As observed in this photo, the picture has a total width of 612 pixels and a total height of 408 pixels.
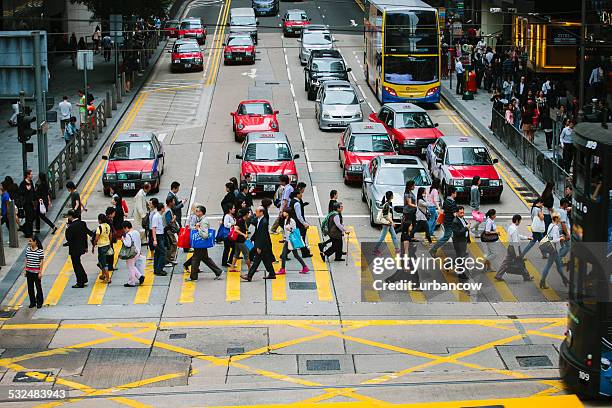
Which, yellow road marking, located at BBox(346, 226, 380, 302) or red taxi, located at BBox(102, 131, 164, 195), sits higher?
red taxi, located at BBox(102, 131, 164, 195)

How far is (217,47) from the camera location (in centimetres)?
6588

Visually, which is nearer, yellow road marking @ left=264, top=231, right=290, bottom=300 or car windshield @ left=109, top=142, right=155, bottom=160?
yellow road marking @ left=264, top=231, right=290, bottom=300

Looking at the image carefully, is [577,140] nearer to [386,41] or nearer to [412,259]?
[412,259]

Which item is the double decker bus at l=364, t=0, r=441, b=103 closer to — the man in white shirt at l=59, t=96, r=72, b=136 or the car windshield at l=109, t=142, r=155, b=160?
the man in white shirt at l=59, t=96, r=72, b=136

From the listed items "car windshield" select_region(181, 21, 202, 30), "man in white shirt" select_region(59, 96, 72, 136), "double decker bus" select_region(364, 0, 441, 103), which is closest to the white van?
"car windshield" select_region(181, 21, 202, 30)

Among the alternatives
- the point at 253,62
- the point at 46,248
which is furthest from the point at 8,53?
the point at 253,62

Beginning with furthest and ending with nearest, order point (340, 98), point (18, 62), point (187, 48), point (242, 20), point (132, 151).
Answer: point (242, 20) → point (187, 48) → point (340, 98) → point (132, 151) → point (18, 62)

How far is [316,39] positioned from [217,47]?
864 cm

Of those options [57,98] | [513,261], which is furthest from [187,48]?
[513,261]

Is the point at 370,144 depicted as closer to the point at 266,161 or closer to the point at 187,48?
the point at 266,161

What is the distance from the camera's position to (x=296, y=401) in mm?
17125

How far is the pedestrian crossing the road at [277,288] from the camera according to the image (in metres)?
23.6

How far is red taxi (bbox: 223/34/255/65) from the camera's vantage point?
59062mm

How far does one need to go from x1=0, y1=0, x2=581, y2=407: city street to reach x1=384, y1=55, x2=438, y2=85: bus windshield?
1471 cm
